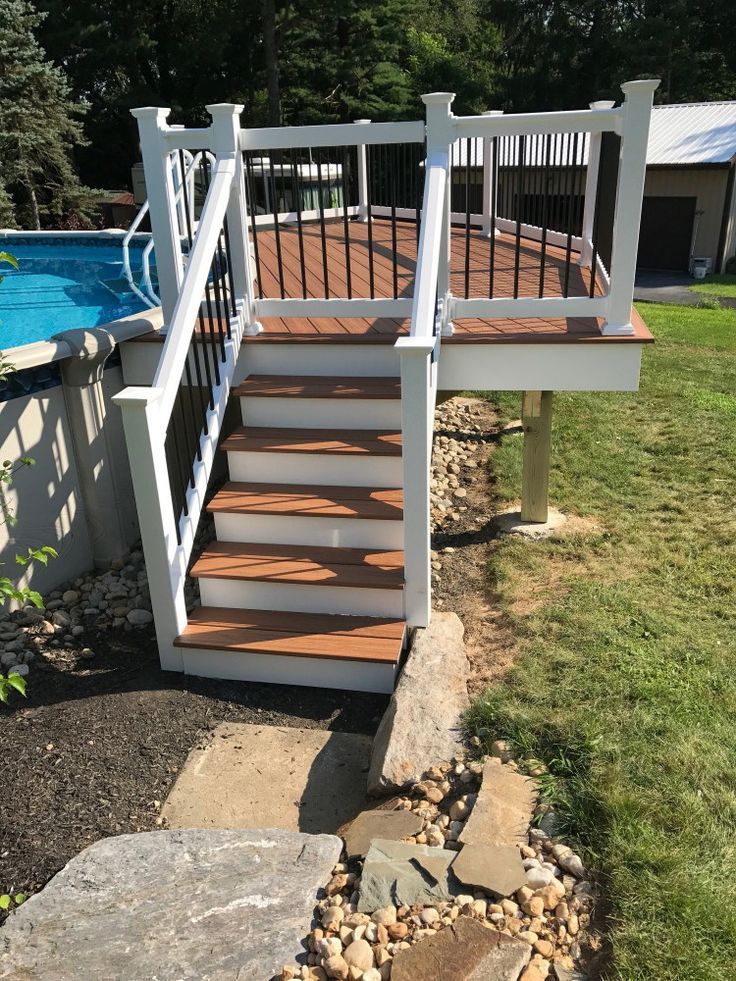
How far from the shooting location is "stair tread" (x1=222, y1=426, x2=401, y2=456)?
4.09m

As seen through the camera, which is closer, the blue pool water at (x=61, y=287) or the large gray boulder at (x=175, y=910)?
the large gray boulder at (x=175, y=910)

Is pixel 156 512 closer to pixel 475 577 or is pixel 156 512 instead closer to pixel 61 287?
pixel 475 577

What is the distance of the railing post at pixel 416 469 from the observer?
339cm

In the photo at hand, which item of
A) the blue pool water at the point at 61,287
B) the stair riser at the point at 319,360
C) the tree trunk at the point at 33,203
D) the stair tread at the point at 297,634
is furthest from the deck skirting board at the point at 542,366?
the tree trunk at the point at 33,203

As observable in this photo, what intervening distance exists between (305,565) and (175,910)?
5.80 feet

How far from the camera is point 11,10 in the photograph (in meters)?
14.2

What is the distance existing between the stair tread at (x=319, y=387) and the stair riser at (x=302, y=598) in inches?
42.3

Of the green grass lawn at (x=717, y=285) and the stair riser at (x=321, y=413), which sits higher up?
the stair riser at (x=321, y=413)

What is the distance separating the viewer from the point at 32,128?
15.0m

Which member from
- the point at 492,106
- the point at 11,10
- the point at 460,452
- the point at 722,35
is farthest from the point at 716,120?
the point at 460,452

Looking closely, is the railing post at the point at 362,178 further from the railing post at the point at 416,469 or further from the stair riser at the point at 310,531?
the railing post at the point at 416,469

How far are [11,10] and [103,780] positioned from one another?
15773 millimetres

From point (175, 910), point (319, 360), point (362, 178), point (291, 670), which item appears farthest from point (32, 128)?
point (175, 910)

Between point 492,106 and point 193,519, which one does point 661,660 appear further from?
point 492,106
